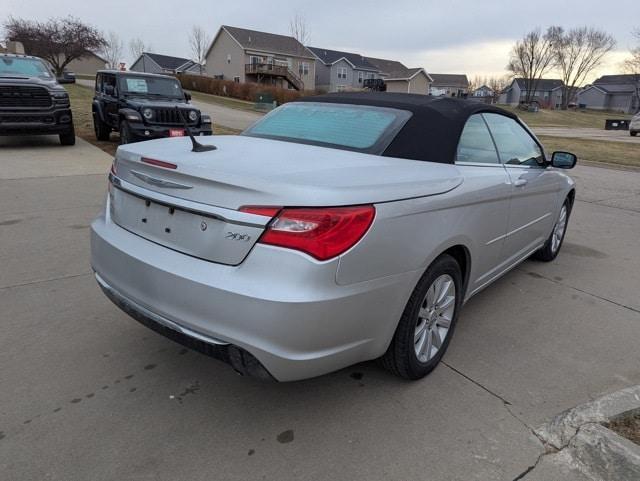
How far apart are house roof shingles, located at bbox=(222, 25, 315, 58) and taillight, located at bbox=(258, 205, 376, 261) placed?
60834mm

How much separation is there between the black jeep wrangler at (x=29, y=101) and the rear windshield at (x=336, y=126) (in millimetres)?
8470

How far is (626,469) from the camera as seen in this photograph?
2.21 m

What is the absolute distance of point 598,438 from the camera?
238cm

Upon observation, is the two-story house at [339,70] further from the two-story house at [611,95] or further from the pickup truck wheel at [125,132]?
the pickup truck wheel at [125,132]

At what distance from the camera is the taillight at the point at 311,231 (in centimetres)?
207

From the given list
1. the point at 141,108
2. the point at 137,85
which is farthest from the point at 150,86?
the point at 141,108

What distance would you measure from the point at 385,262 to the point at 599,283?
3.40 metres

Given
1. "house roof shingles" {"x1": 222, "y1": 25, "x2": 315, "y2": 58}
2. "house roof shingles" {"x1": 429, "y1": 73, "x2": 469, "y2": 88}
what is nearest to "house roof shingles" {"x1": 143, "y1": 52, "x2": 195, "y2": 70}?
"house roof shingles" {"x1": 222, "y1": 25, "x2": 315, "y2": 58}

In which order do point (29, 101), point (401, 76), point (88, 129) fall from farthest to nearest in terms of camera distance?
1. point (401, 76)
2. point (88, 129)
3. point (29, 101)

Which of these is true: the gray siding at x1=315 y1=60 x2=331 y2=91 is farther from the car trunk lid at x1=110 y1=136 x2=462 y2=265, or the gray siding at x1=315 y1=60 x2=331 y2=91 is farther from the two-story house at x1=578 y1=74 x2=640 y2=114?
the car trunk lid at x1=110 y1=136 x2=462 y2=265

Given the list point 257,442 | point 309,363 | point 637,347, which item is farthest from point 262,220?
point 637,347

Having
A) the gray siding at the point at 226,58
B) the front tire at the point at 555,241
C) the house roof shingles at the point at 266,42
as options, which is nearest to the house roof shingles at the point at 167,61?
the gray siding at the point at 226,58

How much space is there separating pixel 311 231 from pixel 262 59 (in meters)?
61.3

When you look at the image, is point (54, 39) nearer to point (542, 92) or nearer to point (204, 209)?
point (204, 209)
